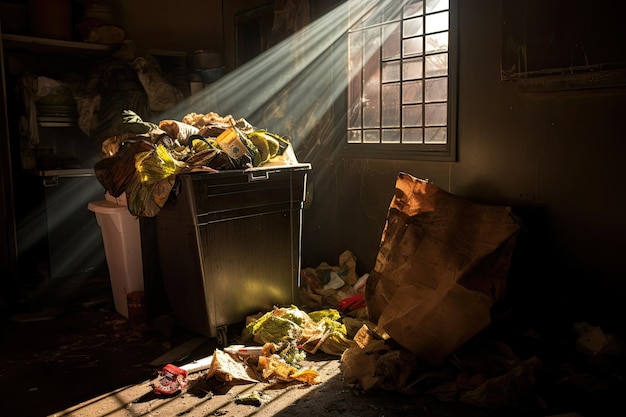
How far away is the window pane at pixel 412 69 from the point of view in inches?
167

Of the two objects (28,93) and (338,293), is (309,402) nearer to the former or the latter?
(338,293)

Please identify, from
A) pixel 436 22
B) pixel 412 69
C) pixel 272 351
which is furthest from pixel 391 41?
pixel 272 351

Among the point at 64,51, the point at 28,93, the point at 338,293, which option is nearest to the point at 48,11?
the point at 64,51

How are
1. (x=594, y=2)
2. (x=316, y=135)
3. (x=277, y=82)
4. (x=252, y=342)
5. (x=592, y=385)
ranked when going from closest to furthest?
(x=592, y=385) → (x=594, y=2) → (x=252, y=342) → (x=316, y=135) → (x=277, y=82)

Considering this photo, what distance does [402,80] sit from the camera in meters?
4.38

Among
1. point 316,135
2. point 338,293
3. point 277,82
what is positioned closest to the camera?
point 338,293

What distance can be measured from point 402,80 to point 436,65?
354mm

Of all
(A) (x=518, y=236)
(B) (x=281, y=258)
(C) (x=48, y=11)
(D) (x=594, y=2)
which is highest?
(C) (x=48, y=11)

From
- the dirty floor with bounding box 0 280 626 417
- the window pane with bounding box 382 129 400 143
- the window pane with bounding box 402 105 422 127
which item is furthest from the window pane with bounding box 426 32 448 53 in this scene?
the dirty floor with bounding box 0 280 626 417

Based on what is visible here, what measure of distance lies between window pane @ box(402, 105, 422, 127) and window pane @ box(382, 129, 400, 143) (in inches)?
4.3

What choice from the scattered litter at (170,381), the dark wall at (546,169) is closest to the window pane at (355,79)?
the dark wall at (546,169)

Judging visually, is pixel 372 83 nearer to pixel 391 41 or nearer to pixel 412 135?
pixel 391 41

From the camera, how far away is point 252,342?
12.3 feet

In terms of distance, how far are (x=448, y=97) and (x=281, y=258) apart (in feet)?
5.58
